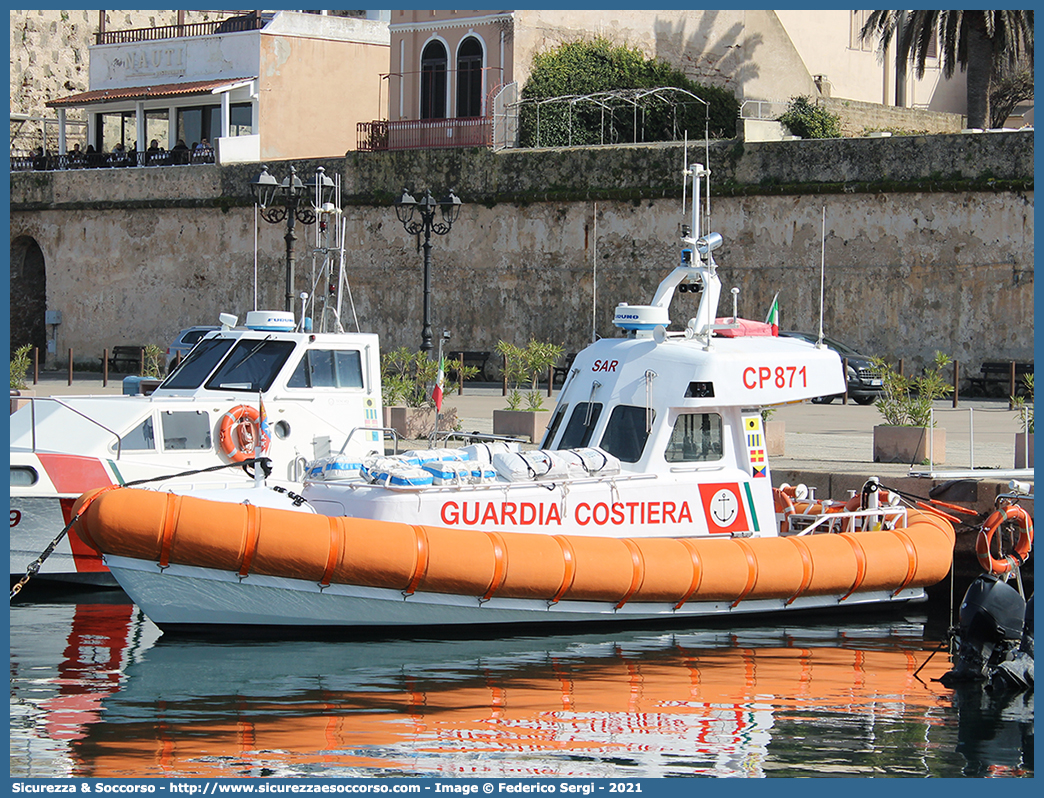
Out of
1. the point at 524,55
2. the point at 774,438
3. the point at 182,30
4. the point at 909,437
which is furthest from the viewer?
the point at 182,30

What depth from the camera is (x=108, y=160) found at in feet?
121

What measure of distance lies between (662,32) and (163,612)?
28.3 metres

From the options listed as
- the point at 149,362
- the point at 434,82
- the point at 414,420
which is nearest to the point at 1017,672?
the point at 414,420

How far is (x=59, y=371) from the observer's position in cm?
3559

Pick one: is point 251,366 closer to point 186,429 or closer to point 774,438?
point 186,429

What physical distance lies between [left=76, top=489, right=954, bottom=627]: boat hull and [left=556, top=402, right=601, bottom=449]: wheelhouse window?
1.27 meters

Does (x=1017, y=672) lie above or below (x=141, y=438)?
below

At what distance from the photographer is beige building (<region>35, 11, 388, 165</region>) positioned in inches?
1447

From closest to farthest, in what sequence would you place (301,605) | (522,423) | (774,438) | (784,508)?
(301,605) → (784,508) → (774,438) → (522,423)

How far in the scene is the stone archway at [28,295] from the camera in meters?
37.9

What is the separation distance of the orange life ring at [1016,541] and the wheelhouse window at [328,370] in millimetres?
5882

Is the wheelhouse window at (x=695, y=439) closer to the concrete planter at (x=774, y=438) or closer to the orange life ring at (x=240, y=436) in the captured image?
the orange life ring at (x=240, y=436)

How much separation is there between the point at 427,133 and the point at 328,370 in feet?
70.7

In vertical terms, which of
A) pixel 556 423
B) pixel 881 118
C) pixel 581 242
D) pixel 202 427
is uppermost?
pixel 881 118
